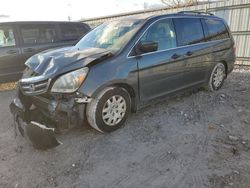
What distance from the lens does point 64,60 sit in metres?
3.26

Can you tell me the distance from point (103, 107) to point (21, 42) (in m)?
4.01

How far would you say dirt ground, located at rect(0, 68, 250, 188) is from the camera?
252 centimetres

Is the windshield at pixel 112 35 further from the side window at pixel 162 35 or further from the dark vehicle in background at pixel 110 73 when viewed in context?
the side window at pixel 162 35

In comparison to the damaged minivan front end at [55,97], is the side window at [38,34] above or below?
above

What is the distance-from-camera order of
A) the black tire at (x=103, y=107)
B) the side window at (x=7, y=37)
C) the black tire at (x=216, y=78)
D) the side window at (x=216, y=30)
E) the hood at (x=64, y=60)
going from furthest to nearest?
the side window at (x=7, y=37) < the black tire at (x=216, y=78) < the side window at (x=216, y=30) < the black tire at (x=103, y=107) < the hood at (x=64, y=60)

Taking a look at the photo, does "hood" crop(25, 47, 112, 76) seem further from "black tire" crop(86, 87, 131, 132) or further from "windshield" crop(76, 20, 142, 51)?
"black tire" crop(86, 87, 131, 132)

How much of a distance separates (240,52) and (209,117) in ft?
18.6

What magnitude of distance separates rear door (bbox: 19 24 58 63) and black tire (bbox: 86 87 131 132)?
3809 mm

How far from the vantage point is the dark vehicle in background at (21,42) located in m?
5.89

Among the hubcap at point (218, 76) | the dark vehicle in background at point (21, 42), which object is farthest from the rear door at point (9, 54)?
the hubcap at point (218, 76)

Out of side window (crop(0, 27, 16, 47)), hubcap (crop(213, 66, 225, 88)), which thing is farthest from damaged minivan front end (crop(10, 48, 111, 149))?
side window (crop(0, 27, 16, 47))

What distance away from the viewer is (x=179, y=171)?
8.64 feet

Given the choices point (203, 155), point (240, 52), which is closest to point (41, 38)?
point (203, 155)

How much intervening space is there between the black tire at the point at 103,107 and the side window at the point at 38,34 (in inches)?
157
